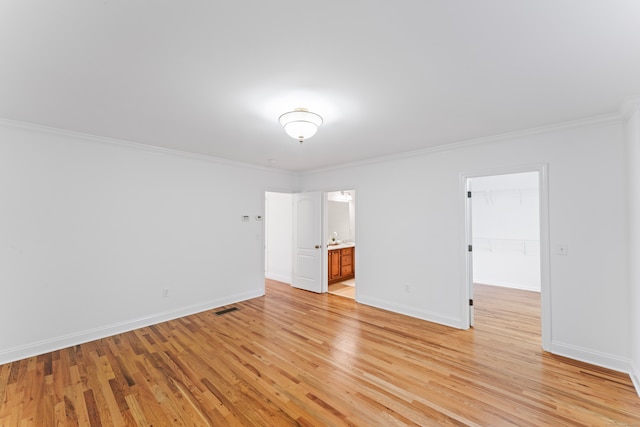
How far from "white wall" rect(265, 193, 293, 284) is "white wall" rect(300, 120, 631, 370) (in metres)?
2.06

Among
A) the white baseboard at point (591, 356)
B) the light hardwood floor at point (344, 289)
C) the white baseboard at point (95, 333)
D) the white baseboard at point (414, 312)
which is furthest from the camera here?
the light hardwood floor at point (344, 289)

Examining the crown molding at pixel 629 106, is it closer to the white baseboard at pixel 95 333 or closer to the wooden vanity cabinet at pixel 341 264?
the wooden vanity cabinet at pixel 341 264

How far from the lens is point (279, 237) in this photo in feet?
22.2

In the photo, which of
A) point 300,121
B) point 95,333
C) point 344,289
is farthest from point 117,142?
point 344,289

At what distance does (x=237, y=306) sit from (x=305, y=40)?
4.36m

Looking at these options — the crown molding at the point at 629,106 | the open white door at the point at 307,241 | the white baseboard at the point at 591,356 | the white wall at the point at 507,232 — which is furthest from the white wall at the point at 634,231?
the open white door at the point at 307,241

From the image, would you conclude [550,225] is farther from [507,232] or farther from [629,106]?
[507,232]

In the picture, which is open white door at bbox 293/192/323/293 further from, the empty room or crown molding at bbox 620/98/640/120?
crown molding at bbox 620/98/640/120

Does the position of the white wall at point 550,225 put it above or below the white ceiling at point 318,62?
below

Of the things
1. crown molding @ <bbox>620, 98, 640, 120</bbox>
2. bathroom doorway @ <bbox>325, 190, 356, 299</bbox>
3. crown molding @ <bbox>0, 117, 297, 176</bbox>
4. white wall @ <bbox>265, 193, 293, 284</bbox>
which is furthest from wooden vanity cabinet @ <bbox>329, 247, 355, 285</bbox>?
crown molding @ <bbox>620, 98, 640, 120</bbox>

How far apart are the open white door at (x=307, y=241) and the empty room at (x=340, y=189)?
2.42 ft

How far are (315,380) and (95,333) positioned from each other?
298 cm

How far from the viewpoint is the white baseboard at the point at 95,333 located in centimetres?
296

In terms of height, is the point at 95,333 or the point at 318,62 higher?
the point at 318,62
